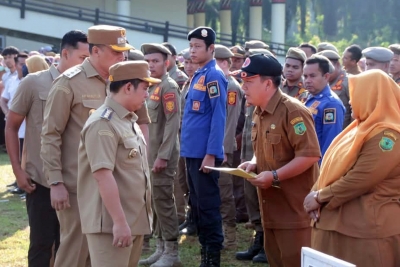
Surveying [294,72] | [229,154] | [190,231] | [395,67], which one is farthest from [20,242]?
[395,67]

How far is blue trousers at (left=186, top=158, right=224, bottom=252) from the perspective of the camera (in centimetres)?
634

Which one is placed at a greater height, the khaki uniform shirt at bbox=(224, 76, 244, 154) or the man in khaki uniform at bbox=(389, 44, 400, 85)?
the man in khaki uniform at bbox=(389, 44, 400, 85)

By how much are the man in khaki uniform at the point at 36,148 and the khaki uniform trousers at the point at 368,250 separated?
7.15 feet

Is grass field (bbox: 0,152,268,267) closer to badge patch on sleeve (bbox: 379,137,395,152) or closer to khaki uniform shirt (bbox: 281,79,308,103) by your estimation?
khaki uniform shirt (bbox: 281,79,308,103)

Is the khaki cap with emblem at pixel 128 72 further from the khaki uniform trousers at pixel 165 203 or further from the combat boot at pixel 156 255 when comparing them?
the combat boot at pixel 156 255

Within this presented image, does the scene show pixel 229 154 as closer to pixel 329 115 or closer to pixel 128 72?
pixel 329 115

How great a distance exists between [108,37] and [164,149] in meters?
2.01

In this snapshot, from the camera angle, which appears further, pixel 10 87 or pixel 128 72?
pixel 10 87

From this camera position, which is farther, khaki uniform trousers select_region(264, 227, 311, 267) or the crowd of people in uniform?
khaki uniform trousers select_region(264, 227, 311, 267)

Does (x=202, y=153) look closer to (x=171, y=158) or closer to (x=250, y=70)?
(x=171, y=158)

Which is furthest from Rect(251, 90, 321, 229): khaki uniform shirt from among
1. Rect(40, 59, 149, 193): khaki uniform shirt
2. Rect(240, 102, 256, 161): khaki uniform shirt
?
Rect(240, 102, 256, 161): khaki uniform shirt

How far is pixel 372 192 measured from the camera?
13.7 ft

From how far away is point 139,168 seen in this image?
4.38 meters

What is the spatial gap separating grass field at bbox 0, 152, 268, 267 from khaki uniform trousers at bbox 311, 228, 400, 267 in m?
2.71
